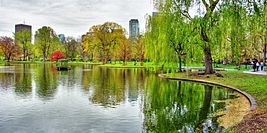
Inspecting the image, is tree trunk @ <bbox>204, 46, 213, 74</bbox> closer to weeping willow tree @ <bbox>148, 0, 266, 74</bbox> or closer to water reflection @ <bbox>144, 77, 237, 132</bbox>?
weeping willow tree @ <bbox>148, 0, 266, 74</bbox>

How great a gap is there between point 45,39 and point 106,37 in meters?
31.8

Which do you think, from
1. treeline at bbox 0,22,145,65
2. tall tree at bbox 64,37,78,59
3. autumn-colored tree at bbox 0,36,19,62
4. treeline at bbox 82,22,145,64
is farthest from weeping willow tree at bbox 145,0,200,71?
autumn-colored tree at bbox 0,36,19,62

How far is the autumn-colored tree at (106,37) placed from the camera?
62.9 meters

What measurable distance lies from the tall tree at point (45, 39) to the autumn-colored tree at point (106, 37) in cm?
2632

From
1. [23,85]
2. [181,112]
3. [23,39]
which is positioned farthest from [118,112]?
[23,39]

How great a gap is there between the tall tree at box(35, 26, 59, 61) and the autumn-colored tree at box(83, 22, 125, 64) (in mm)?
26320

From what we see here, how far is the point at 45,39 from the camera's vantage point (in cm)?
8612

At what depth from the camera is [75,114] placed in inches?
450

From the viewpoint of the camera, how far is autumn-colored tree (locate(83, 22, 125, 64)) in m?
62.9

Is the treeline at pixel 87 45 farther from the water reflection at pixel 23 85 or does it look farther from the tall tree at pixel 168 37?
the water reflection at pixel 23 85

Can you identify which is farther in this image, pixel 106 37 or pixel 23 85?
pixel 106 37

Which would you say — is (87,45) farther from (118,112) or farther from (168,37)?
(118,112)

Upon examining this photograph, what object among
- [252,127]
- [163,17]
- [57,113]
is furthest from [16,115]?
[163,17]

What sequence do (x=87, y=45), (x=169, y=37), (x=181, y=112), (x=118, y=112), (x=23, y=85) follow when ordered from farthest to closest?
(x=87, y=45), (x=169, y=37), (x=23, y=85), (x=118, y=112), (x=181, y=112)
